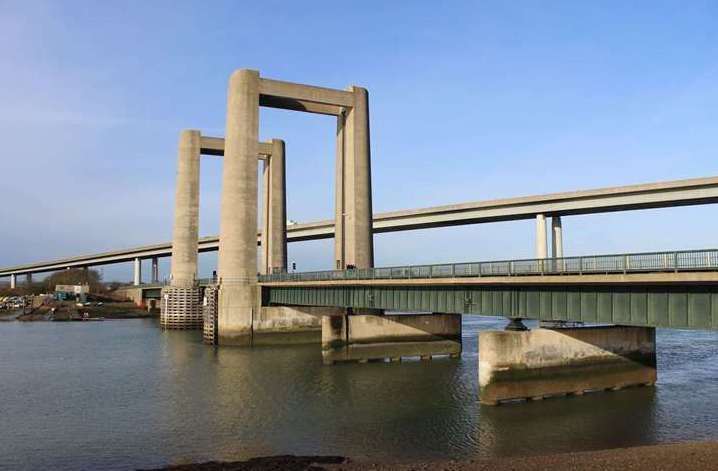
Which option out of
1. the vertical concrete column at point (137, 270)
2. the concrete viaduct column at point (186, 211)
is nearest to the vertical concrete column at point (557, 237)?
the concrete viaduct column at point (186, 211)

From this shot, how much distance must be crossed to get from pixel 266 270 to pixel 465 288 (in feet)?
182

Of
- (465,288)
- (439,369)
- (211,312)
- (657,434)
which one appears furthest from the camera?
(211,312)

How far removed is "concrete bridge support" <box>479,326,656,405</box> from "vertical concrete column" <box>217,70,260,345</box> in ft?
127

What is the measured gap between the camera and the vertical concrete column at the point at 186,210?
97625mm

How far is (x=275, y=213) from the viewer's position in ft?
297

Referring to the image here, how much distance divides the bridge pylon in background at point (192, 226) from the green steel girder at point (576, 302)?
4387 cm

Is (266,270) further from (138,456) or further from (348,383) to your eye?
(138,456)

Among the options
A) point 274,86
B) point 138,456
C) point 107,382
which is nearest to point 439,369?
point 107,382

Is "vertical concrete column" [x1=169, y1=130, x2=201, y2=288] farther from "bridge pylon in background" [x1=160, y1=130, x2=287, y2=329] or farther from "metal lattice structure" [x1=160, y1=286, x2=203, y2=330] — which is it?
"metal lattice structure" [x1=160, y1=286, x2=203, y2=330]

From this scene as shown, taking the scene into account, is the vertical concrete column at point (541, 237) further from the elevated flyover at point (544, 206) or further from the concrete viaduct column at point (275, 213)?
the concrete viaduct column at point (275, 213)

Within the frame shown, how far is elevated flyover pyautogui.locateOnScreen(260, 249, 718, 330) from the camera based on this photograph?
25.7 m

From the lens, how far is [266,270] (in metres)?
91.0

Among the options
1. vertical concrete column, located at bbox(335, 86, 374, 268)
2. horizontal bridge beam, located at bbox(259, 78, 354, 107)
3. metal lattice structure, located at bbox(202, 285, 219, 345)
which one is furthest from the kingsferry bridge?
horizontal bridge beam, located at bbox(259, 78, 354, 107)

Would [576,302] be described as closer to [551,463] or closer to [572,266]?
[572,266]
